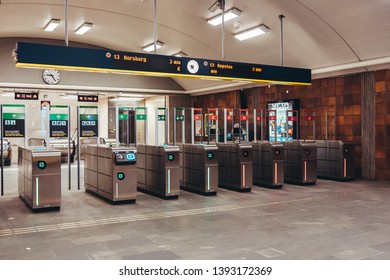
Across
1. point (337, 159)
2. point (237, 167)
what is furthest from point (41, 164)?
point (337, 159)

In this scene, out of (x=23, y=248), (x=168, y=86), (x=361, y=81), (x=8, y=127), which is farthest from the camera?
(x=168, y=86)

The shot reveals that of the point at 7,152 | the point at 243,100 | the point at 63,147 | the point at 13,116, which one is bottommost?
the point at 7,152

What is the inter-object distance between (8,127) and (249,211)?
5035mm

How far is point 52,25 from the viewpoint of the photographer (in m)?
11.5

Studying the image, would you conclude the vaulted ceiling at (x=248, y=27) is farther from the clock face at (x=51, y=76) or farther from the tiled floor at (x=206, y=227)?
the tiled floor at (x=206, y=227)

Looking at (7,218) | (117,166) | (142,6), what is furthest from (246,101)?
(7,218)

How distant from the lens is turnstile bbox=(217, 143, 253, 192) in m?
8.76

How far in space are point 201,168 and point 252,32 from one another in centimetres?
401

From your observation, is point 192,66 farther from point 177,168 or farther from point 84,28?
point 84,28

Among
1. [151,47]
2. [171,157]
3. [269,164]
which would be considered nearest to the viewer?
[171,157]

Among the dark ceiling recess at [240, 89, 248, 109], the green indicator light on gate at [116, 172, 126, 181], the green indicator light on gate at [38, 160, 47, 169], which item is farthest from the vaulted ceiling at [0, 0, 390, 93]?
the green indicator light on gate at [38, 160, 47, 169]

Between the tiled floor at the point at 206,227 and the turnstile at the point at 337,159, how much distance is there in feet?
6.01

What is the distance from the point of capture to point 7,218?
6.31 m

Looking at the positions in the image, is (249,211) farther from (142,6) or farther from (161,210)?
(142,6)
